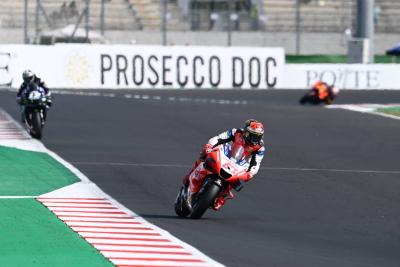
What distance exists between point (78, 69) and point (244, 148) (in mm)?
36446

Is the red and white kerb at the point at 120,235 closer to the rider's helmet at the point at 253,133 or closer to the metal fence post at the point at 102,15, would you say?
the rider's helmet at the point at 253,133

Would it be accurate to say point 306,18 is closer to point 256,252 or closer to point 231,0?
point 231,0

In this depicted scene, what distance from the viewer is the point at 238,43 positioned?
6519 centimetres

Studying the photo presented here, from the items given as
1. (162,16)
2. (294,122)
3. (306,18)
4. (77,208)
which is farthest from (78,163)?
(306,18)

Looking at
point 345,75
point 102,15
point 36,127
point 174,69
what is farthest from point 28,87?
point 345,75

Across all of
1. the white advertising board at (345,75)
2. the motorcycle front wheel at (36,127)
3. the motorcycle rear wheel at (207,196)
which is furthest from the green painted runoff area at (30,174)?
the white advertising board at (345,75)

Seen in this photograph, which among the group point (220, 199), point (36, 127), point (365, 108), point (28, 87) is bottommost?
point (365, 108)

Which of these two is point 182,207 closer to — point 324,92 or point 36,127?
point 36,127

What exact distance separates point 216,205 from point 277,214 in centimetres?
112

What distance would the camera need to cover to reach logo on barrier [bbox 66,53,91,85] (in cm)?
5201

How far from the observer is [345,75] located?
190 ft

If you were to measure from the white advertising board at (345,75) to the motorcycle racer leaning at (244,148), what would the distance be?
134 ft

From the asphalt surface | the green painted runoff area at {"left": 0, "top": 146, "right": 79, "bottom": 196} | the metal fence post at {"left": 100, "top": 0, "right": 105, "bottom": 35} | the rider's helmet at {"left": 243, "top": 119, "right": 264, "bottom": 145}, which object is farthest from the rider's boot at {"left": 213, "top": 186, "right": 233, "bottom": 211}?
the metal fence post at {"left": 100, "top": 0, "right": 105, "bottom": 35}

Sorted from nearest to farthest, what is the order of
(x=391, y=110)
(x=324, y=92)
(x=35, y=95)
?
(x=35, y=95) < (x=391, y=110) < (x=324, y=92)
